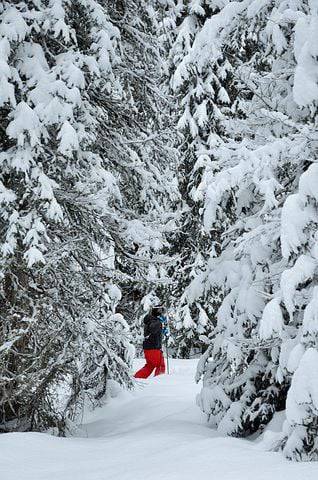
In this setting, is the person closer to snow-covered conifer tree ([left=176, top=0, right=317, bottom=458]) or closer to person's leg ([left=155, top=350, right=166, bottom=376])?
person's leg ([left=155, top=350, right=166, bottom=376])

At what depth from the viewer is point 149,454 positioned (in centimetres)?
616

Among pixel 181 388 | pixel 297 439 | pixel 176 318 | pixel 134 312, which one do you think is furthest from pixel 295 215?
pixel 176 318

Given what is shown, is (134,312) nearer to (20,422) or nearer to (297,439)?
(20,422)

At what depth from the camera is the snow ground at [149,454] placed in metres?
5.03

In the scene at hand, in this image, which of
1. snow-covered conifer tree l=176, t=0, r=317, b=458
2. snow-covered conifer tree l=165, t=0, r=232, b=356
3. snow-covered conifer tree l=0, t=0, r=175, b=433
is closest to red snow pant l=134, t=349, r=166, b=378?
snow-covered conifer tree l=165, t=0, r=232, b=356

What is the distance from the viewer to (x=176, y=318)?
18062mm

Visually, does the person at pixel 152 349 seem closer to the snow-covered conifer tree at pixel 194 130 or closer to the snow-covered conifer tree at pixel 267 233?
the snow-covered conifer tree at pixel 194 130

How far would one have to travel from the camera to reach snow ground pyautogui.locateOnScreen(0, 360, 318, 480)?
16.5 feet

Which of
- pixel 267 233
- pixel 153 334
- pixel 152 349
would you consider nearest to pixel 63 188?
pixel 267 233

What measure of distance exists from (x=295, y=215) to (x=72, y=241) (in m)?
3.79

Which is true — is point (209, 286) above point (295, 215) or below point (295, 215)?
below

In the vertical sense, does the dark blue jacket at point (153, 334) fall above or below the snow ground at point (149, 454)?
below

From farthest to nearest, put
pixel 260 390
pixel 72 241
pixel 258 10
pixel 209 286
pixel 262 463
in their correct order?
pixel 72 241, pixel 209 286, pixel 260 390, pixel 258 10, pixel 262 463

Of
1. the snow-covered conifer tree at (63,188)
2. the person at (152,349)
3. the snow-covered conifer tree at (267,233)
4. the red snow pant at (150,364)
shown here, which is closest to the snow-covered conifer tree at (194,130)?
the person at (152,349)
